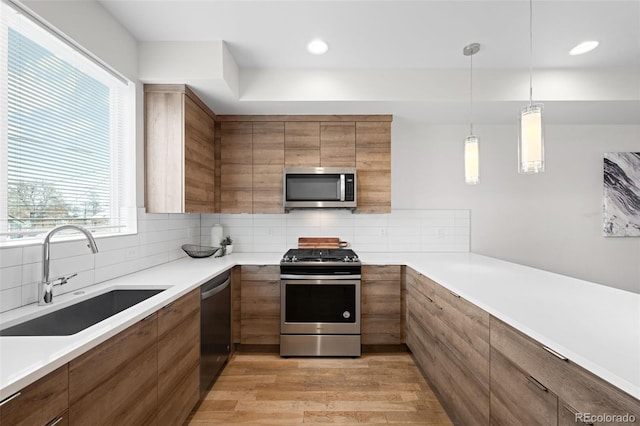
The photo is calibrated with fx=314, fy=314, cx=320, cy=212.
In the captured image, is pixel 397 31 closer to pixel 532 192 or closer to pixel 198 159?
pixel 198 159

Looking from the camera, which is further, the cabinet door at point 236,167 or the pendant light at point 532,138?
the cabinet door at point 236,167

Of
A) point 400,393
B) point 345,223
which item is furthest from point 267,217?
point 400,393

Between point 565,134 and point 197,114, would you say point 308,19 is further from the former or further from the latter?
point 565,134

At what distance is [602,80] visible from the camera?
8.88 ft

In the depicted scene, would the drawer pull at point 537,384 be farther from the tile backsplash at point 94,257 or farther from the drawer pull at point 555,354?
the tile backsplash at point 94,257

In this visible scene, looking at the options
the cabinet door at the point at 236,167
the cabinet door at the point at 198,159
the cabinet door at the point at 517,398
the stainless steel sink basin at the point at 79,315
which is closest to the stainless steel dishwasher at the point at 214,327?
the stainless steel sink basin at the point at 79,315

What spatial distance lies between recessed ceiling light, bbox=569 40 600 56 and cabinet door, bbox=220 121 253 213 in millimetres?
2763

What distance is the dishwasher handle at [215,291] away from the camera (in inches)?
84.8

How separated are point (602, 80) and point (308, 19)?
2595mm

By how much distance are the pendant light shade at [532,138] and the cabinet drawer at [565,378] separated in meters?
0.75

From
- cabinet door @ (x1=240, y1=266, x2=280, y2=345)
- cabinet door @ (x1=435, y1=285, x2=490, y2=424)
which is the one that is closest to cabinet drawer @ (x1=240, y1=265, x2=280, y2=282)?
cabinet door @ (x1=240, y1=266, x2=280, y2=345)

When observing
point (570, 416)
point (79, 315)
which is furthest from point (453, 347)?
point (79, 315)

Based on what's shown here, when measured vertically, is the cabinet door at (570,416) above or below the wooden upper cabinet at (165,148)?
below

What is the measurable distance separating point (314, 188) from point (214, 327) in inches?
59.6
